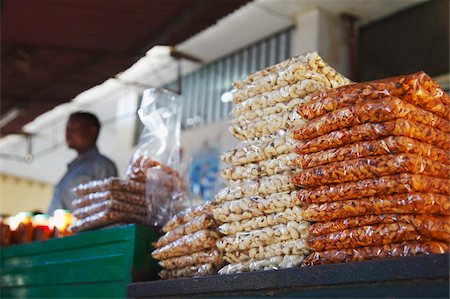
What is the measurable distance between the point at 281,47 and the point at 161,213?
5423 mm

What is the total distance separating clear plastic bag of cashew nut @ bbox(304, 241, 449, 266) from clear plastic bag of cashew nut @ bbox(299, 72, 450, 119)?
47 cm

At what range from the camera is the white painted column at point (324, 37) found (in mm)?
7625

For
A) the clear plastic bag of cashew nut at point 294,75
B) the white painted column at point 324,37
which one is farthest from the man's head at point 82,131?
the white painted column at point 324,37

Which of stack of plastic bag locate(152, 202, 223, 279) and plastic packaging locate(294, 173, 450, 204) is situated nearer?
plastic packaging locate(294, 173, 450, 204)

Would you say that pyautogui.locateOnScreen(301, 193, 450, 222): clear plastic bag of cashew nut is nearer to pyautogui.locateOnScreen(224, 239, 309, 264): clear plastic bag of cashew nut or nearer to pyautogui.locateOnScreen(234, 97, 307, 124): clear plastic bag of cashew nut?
pyautogui.locateOnScreen(224, 239, 309, 264): clear plastic bag of cashew nut

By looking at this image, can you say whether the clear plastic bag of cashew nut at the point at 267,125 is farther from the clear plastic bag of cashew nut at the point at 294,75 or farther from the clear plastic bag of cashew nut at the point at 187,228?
the clear plastic bag of cashew nut at the point at 187,228

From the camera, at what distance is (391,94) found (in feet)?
6.53

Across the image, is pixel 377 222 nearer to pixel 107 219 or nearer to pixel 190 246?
pixel 190 246

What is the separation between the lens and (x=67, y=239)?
333cm

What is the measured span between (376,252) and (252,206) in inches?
22.1

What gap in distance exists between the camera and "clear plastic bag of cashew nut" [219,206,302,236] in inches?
85.7

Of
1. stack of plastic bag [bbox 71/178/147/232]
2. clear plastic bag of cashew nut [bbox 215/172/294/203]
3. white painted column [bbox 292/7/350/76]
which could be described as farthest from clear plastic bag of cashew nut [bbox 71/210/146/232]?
white painted column [bbox 292/7/350/76]

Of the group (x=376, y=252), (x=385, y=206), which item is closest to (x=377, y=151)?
(x=385, y=206)

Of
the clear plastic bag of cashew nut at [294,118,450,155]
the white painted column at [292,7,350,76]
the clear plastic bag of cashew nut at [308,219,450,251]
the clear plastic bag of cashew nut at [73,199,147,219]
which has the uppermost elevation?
the white painted column at [292,7,350,76]
